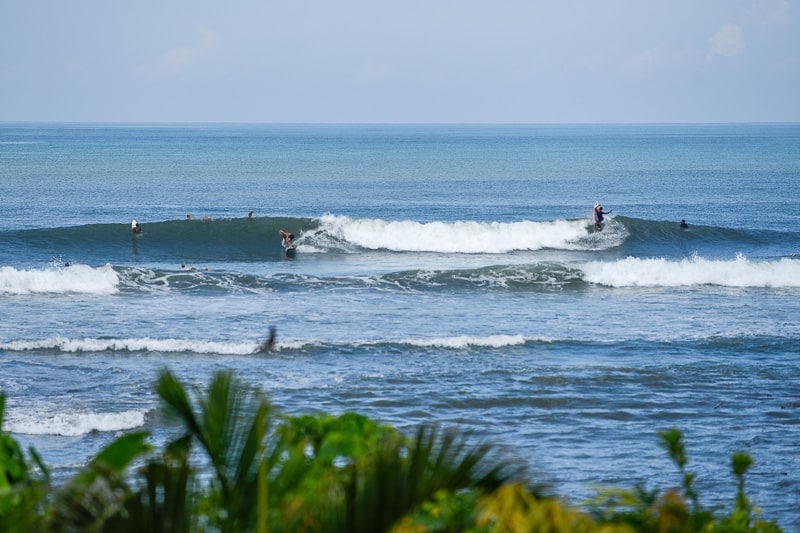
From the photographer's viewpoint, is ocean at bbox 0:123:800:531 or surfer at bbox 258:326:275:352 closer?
ocean at bbox 0:123:800:531

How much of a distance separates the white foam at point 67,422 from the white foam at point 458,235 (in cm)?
2547

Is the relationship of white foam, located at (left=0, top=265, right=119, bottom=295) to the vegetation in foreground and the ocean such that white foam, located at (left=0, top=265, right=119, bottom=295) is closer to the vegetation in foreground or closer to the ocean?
the ocean

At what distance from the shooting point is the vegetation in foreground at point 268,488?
3814 mm

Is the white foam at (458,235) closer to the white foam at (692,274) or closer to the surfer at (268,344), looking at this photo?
the white foam at (692,274)

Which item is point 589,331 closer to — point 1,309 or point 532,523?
point 1,309

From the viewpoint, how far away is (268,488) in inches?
163

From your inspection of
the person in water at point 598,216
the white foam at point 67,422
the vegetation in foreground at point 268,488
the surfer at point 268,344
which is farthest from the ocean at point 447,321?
the person in water at point 598,216

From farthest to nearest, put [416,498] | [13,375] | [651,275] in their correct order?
[651,275], [13,375], [416,498]

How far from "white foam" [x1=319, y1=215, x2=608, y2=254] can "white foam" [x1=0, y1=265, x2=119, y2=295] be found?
13268 mm

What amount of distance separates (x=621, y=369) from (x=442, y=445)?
50.3 ft

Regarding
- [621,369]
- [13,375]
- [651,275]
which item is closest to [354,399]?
[621,369]

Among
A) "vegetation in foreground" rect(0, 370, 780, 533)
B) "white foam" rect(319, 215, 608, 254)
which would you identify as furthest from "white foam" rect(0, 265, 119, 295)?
"vegetation in foreground" rect(0, 370, 780, 533)

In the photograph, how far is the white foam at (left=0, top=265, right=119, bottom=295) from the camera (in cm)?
2886

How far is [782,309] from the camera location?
26359 millimetres
